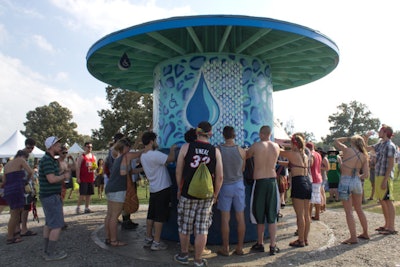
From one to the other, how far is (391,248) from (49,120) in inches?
2166

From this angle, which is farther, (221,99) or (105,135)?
(105,135)

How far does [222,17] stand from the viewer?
17.7 feet

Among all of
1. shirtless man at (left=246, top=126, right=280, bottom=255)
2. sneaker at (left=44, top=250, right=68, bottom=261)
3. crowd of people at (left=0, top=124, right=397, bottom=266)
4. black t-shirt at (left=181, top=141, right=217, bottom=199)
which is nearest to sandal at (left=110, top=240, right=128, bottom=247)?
crowd of people at (left=0, top=124, right=397, bottom=266)

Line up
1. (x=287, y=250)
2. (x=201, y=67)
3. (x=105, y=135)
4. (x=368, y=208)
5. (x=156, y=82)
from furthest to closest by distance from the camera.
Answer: (x=105, y=135), (x=368, y=208), (x=156, y=82), (x=201, y=67), (x=287, y=250)

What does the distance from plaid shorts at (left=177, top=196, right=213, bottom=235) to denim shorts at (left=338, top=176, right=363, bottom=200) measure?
2780 millimetres

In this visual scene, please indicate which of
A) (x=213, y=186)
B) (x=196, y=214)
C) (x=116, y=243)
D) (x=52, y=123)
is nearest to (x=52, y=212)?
(x=116, y=243)

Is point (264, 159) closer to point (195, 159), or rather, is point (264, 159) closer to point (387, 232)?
point (195, 159)

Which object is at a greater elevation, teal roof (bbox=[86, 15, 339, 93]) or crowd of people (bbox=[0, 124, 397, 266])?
teal roof (bbox=[86, 15, 339, 93])

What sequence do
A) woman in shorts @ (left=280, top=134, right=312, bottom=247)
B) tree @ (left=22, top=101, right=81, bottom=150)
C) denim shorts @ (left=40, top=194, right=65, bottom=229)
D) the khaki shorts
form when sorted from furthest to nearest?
tree @ (left=22, top=101, right=81, bottom=150) → the khaki shorts → woman in shorts @ (left=280, top=134, right=312, bottom=247) → denim shorts @ (left=40, top=194, right=65, bottom=229)

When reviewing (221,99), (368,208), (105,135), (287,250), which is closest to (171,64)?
(221,99)

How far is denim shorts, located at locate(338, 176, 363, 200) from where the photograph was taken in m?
6.15

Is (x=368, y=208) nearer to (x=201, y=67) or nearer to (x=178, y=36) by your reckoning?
(x=201, y=67)

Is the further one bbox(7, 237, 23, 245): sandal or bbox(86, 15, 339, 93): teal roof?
bbox(7, 237, 23, 245): sandal

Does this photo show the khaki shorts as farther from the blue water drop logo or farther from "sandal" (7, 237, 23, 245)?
"sandal" (7, 237, 23, 245)
